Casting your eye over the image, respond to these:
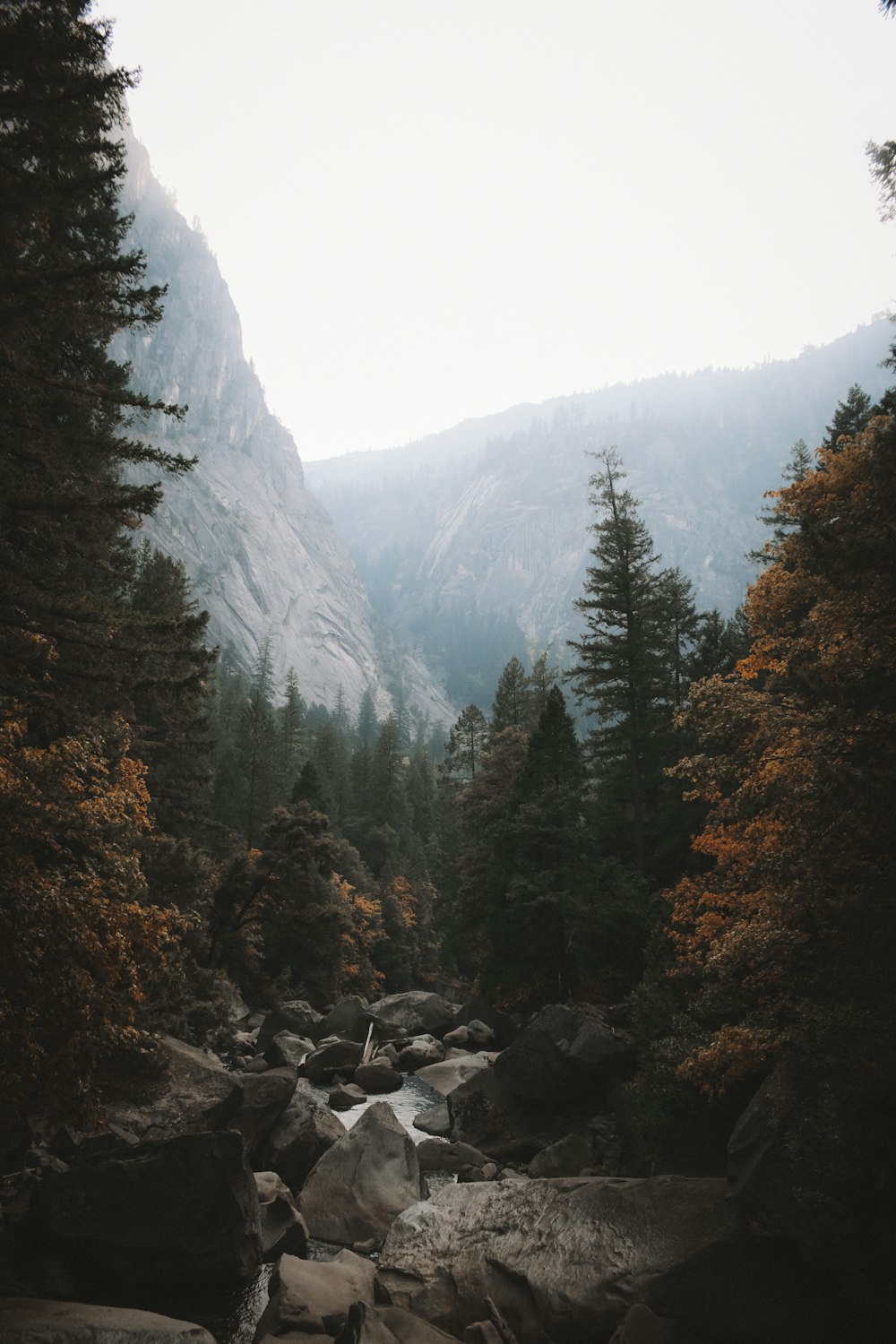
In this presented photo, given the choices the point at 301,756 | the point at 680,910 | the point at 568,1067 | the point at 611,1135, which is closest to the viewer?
the point at 680,910

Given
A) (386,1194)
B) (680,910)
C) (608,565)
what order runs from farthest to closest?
(608,565) → (680,910) → (386,1194)

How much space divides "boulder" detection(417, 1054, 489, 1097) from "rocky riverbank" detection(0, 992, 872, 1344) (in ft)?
36.0

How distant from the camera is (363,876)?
51969 millimetres

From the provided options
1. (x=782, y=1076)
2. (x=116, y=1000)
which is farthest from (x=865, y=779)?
(x=116, y=1000)

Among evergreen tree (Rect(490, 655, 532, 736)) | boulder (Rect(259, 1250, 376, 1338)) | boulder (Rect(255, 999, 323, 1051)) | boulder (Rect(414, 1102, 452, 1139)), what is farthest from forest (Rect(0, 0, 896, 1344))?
evergreen tree (Rect(490, 655, 532, 736))

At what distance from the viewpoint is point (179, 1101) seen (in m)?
13.8

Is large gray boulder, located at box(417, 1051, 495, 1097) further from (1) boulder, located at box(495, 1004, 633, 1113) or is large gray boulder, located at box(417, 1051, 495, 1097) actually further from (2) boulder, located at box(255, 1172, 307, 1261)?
(2) boulder, located at box(255, 1172, 307, 1261)

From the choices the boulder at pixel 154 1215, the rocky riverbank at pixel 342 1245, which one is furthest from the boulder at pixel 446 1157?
the boulder at pixel 154 1215

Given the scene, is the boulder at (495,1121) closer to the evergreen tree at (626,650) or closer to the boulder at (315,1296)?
the boulder at (315,1296)

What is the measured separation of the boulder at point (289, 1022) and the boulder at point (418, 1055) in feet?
16.5

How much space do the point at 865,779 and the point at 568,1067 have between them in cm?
1416

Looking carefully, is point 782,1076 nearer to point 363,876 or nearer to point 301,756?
point 363,876

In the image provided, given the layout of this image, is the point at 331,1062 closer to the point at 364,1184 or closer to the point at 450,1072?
the point at 450,1072

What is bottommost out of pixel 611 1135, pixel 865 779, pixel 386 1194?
pixel 611 1135
